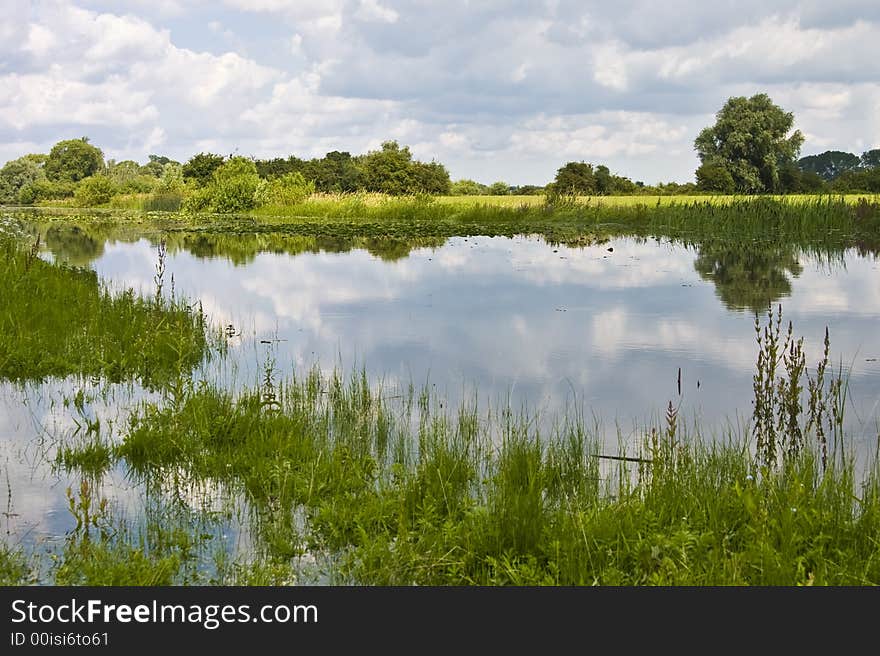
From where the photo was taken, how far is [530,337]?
9.71 metres

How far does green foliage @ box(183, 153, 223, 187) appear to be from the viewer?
54.5m

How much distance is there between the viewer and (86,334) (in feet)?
27.2

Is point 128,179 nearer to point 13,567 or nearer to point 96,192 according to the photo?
point 96,192

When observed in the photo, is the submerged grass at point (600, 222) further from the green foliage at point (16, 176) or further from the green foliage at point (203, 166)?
the green foliage at point (16, 176)

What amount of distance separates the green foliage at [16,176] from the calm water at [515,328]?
72.6 metres

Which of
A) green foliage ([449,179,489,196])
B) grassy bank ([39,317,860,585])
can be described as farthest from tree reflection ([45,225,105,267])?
green foliage ([449,179,489,196])

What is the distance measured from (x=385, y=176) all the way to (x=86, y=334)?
181 feet

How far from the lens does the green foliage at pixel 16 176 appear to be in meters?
84.1

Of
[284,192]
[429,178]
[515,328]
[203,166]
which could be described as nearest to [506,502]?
[515,328]

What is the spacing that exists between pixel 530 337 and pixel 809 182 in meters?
72.1

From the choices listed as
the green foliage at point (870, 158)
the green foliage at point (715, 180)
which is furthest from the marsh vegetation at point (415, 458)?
the green foliage at point (870, 158)

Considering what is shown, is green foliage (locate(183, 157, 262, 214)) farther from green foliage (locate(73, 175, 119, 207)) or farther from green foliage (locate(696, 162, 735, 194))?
green foliage (locate(696, 162, 735, 194))
